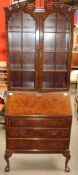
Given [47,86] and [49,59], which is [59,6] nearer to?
[49,59]

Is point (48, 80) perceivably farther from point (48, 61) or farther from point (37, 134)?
point (37, 134)

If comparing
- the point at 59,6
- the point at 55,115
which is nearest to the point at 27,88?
the point at 55,115

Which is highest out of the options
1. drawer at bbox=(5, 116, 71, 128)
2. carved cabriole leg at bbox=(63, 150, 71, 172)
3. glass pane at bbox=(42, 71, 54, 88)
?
glass pane at bbox=(42, 71, 54, 88)

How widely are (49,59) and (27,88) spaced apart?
47 centimetres

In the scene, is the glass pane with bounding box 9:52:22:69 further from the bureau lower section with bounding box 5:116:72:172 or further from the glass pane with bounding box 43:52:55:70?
the bureau lower section with bounding box 5:116:72:172

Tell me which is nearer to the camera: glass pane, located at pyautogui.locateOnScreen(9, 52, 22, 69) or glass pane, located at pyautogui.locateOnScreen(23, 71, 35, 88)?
glass pane, located at pyautogui.locateOnScreen(9, 52, 22, 69)

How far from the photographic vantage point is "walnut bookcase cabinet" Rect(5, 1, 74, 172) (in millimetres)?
3357

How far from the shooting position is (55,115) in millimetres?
3430

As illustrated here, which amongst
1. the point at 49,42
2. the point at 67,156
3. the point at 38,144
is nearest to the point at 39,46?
the point at 49,42

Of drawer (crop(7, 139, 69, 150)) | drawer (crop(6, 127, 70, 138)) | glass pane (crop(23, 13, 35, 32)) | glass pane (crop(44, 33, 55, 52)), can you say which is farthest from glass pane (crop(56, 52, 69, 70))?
drawer (crop(7, 139, 69, 150))

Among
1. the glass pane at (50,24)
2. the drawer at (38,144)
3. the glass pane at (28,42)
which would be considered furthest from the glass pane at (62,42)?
the drawer at (38,144)

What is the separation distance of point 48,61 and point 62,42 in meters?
0.30

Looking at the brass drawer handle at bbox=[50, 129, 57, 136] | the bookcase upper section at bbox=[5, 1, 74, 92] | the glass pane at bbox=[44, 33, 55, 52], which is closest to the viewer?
the bookcase upper section at bbox=[5, 1, 74, 92]

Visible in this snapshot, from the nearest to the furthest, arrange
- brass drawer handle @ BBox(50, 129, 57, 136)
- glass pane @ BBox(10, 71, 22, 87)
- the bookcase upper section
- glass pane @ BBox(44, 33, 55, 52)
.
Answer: the bookcase upper section, glass pane @ BBox(44, 33, 55, 52), brass drawer handle @ BBox(50, 129, 57, 136), glass pane @ BBox(10, 71, 22, 87)
